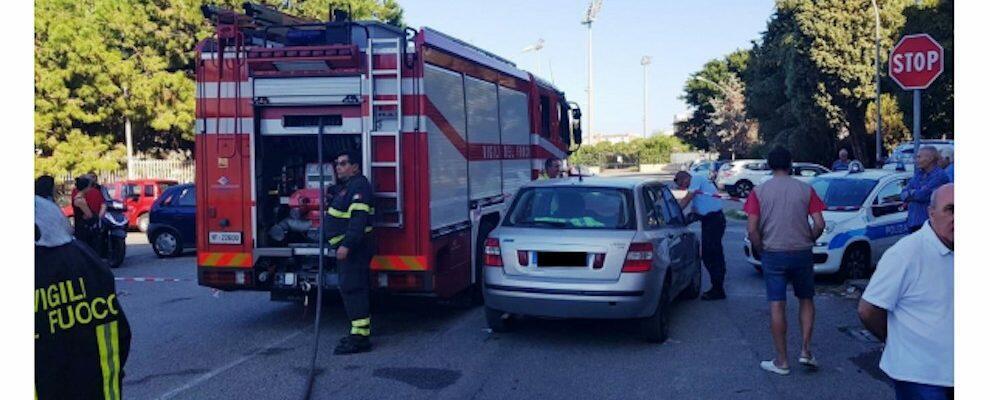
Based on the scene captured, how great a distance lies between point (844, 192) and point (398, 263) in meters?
6.80

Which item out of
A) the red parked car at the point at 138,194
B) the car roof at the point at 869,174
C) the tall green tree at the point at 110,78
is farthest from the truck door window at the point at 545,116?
the tall green tree at the point at 110,78

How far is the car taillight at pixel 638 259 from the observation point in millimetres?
7414

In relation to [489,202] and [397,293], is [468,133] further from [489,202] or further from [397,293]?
[397,293]

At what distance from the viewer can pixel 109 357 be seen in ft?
9.13

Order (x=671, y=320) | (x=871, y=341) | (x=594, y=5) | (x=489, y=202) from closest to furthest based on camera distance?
1. (x=871, y=341)
2. (x=671, y=320)
3. (x=489, y=202)
4. (x=594, y=5)

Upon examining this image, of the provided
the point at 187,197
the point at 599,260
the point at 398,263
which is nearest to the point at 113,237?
the point at 187,197

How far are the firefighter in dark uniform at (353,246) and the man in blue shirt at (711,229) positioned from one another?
14.0 ft

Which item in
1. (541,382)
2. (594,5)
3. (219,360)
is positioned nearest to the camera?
(541,382)

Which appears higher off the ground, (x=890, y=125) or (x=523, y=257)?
(x=890, y=125)

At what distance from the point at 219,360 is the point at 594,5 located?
81.1 meters

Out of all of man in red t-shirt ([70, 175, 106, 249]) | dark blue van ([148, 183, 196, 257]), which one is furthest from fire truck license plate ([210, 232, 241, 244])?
dark blue van ([148, 183, 196, 257])

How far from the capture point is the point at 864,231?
1105 centimetres

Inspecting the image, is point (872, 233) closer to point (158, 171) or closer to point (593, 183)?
point (593, 183)

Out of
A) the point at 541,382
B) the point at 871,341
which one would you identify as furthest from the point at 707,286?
the point at 541,382
